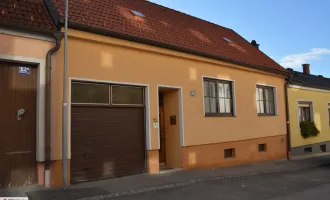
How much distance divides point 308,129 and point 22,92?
47.1 ft

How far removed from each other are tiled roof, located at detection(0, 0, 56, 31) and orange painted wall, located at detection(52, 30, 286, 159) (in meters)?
0.67

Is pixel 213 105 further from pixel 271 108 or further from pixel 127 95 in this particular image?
pixel 271 108

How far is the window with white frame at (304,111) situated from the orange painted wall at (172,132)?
30.1 ft

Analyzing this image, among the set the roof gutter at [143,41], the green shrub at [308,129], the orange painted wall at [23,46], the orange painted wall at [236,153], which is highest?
the roof gutter at [143,41]

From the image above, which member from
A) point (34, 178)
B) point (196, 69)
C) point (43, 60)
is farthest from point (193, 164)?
point (43, 60)

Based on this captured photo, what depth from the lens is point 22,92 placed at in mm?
7090

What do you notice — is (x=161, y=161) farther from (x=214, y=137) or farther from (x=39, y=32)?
(x=39, y=32)

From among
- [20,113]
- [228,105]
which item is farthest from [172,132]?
[20,113]

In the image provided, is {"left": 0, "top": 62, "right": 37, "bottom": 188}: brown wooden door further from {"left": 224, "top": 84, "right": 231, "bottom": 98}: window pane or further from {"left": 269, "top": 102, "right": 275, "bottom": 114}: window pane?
{"left": 269, "top": 102, "right": 275, "bottom": 114}: window pane

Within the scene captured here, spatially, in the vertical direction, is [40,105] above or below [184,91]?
below

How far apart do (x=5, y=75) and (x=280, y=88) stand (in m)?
12.3

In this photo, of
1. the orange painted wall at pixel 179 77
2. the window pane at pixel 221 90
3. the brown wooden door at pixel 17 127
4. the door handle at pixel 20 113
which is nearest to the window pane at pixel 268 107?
the orange painted wall at pixel 179 77

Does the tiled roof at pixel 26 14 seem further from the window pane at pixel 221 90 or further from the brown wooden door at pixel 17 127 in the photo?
the window pane at pixel 221 90

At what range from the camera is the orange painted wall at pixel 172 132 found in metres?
10.4
